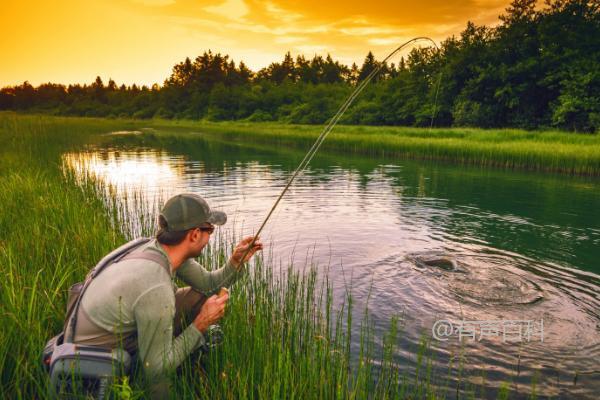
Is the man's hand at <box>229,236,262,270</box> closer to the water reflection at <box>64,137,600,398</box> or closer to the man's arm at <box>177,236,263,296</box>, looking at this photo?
the man's arm at <box>177,236,263,296</box>

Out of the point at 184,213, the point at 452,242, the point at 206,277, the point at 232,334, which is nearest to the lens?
the point at 184,213

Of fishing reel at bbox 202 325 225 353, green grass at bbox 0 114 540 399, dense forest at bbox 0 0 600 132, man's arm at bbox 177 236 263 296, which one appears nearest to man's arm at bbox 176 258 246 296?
man's arm at bbox 177 236 263 296

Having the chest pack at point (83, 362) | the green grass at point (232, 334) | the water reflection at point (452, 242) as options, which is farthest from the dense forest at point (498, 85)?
the chest pack at point (83, 362)

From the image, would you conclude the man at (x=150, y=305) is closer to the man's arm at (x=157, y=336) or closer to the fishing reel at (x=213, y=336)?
the man's arm at (x=157, y=336)

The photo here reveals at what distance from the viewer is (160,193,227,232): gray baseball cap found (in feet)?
9.21

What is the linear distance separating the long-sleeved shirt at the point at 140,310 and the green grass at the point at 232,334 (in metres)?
0.16

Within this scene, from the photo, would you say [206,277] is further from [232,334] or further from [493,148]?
[493,148]

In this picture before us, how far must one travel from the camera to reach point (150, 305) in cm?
247

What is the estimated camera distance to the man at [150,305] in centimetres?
246

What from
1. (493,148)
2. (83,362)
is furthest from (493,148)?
(83,362)

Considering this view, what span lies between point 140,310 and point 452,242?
8.24 m

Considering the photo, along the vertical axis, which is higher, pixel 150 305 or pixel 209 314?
pixel 150 305

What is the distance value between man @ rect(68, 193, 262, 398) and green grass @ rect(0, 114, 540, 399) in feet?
0.55

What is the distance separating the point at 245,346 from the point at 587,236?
10.2m
